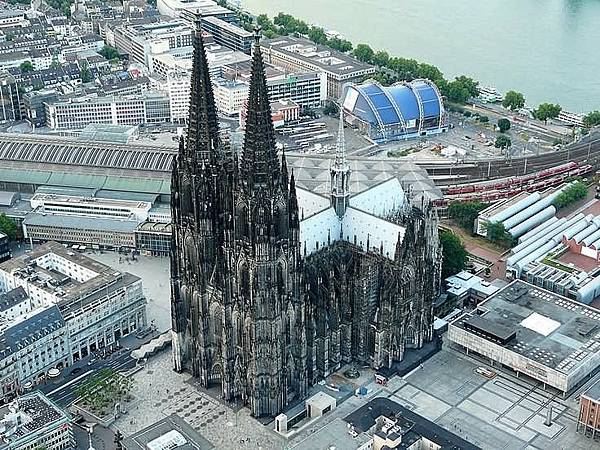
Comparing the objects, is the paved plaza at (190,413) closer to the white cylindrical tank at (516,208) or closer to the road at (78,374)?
the road at (78,374)

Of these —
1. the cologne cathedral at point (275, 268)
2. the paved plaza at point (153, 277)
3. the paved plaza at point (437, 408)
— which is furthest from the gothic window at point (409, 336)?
the paved plaza at point (153, 277)

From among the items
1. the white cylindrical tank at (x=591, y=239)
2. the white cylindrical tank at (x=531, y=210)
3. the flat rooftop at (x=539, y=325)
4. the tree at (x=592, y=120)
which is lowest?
the flat rooftop at (x=539, y=325)

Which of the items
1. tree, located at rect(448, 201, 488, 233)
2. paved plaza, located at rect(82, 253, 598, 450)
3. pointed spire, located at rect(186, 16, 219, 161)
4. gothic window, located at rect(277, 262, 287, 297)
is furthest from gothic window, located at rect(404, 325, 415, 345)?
tree, located at rect(448, 201, 488, 233)

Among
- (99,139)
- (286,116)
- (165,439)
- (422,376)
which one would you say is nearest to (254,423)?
(165,439)

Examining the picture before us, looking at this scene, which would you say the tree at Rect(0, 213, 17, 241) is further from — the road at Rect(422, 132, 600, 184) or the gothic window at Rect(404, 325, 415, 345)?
the road at Rect(422, 132, 600, 184)

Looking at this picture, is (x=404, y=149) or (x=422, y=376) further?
(x=404, y=149)

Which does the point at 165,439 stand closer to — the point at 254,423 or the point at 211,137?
the point at 254,423

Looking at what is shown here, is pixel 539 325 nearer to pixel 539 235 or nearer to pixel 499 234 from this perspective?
pixel 539 235
